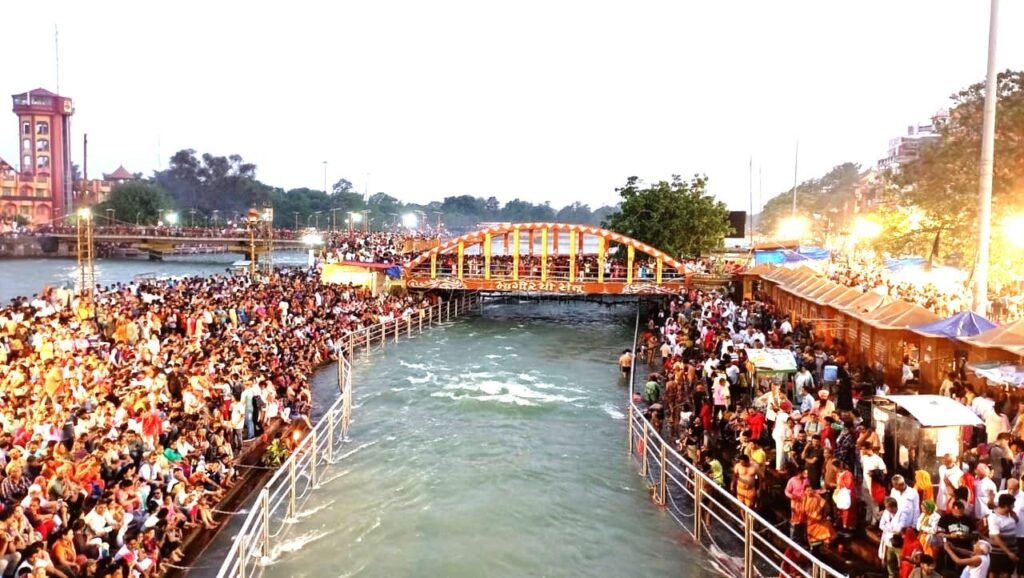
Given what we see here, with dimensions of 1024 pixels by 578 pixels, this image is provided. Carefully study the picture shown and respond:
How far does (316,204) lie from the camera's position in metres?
161

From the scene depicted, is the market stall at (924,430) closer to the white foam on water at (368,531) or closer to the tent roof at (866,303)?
the tent roof at (866,303)

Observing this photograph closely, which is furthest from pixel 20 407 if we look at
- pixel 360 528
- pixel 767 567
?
pixel 767 567

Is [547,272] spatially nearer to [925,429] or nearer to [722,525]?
[722,525]

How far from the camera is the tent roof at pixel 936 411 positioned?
400 inches

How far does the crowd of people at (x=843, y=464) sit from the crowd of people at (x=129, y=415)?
27.2ft

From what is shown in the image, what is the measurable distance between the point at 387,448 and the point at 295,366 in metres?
5.18

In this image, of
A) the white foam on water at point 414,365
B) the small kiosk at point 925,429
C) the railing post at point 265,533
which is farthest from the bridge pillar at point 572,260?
the railing post at point 265,533

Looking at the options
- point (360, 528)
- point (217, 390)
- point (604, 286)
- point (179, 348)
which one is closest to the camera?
point (360, 528)

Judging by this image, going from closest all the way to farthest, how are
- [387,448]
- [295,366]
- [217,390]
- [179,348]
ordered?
1. [217,390]
2. [387,448]
3. [179,348]
4. [295,366]

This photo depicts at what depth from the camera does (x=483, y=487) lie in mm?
14789

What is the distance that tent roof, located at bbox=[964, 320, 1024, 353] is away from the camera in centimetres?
1270

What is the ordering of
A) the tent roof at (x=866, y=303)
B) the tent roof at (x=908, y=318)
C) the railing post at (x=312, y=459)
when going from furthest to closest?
the tent roof at (x=866, y=303) < the tent roof at (x=908, y=318) < the railing post at (x=312, y=459)

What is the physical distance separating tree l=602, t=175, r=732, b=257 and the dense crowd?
44.4ft

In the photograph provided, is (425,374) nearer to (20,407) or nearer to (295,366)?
(295,366)
